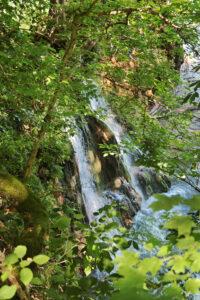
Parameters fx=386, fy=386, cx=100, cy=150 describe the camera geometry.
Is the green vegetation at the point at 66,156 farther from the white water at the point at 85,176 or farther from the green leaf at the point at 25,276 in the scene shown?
the white water at the point at 85,176

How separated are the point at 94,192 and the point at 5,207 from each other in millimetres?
6702

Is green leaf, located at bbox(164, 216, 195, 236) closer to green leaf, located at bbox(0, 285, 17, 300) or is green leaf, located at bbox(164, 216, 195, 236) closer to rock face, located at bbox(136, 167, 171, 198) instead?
green leaf, located at bbox(0, 285, 17, 300)

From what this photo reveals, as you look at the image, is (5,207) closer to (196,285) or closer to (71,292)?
(71,292)

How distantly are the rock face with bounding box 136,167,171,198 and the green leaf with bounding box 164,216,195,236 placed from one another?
10.0 metres

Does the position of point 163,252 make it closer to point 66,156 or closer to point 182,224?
point 182,224

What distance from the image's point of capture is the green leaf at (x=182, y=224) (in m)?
1.28

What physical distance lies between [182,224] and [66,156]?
563 centimetres

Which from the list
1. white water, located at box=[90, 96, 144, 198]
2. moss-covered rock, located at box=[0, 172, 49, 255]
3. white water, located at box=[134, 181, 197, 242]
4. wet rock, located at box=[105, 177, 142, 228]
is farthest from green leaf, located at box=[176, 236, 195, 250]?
white water, located at box=[90, 96, 144, 198]

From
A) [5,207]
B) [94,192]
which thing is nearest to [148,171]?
[94,192]

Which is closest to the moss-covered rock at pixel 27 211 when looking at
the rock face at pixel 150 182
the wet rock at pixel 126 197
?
the wet rock at pixel 126 197

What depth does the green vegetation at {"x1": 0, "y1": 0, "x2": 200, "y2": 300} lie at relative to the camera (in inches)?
51.9

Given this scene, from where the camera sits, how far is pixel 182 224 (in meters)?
1.29

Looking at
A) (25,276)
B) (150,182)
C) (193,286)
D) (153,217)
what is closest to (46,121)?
(25,276)

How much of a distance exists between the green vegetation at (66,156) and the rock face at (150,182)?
13.7 ft
